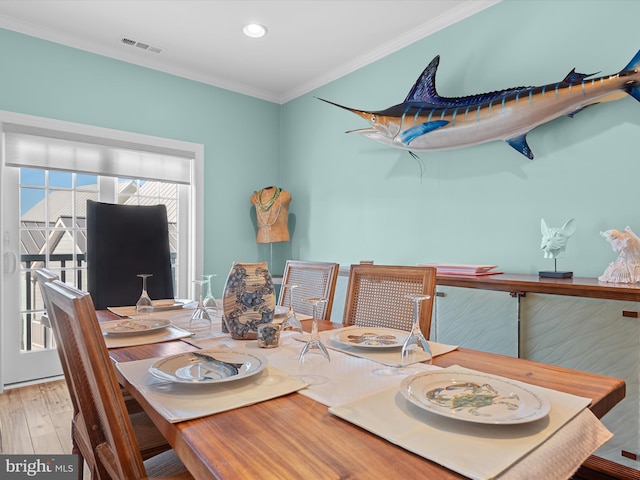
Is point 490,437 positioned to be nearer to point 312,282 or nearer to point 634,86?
point 312,282

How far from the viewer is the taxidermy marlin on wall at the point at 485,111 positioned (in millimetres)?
1883

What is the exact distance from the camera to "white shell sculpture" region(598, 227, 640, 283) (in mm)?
1643

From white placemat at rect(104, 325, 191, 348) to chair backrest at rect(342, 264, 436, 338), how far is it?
0.62 metres

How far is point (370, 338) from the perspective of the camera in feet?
3.86

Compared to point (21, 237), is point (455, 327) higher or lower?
lower

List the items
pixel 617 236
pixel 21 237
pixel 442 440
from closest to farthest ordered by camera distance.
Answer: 1. pixel 442 440
2. pixel 617 236
3. pixel 21 237

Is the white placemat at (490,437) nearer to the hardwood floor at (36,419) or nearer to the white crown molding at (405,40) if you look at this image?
the hardwood floor at (36,419)

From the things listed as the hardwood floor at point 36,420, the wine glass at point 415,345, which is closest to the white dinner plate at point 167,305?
the hardwood floor at point 36,420

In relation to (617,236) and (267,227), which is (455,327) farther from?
(267,227)

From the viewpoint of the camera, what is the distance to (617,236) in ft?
5.50

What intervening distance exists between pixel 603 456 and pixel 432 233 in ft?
4.86

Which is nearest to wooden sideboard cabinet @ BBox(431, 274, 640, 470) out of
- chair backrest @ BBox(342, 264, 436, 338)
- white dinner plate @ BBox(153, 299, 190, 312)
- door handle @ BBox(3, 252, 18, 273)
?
chair backrest @ BBox(342, 264, 436, 338)

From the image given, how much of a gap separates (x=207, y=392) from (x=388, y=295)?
2.84 feet

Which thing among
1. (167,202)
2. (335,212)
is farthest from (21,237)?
(335,212)
